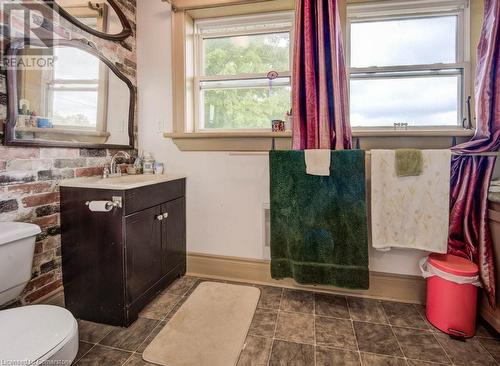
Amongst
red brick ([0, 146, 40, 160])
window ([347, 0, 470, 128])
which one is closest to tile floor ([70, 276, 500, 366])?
red brick ([0, 146, 40, 160])

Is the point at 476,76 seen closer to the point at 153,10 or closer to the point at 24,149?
the point at 153,10

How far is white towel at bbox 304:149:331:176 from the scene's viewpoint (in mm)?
1538

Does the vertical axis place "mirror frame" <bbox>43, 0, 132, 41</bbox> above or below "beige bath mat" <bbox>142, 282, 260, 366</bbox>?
above

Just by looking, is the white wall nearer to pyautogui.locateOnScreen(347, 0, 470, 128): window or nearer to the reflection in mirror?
the reflection in mirror

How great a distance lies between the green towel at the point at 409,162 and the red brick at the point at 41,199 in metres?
2.05

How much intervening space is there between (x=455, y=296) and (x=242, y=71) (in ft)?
6.73

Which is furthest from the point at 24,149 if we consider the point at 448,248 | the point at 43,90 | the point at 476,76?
the point at 476,76

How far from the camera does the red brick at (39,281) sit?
4.65ft

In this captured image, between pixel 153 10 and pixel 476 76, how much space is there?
2368 millimetres

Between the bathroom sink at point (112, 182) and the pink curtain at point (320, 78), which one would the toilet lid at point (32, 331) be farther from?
the pink curtain at point (320, 78)

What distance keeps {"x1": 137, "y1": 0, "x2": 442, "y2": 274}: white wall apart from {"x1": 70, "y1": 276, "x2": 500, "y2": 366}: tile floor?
20.1 inches

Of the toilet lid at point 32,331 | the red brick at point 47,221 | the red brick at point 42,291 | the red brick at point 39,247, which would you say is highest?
the red brick at point 47,221

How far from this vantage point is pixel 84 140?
1679 millimetres

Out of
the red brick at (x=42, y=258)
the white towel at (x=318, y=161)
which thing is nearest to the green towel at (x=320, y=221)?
the white towel at (x=318, y=161)
